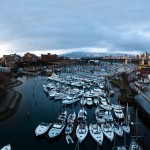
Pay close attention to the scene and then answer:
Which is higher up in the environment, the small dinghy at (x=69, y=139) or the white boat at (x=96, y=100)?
the white boat at (x=96, y=100)

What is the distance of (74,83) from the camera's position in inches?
1335

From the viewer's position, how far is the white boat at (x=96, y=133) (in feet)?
41.9

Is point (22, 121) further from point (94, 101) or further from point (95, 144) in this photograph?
point (94, 101)

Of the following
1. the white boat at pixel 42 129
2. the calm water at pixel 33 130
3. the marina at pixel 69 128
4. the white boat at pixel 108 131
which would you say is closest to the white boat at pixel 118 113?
the marina at pixel 69 128

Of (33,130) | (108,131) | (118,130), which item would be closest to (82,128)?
(108,131)

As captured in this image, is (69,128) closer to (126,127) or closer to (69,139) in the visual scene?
(69,139)

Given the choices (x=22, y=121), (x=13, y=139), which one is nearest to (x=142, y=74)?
(x=22, y=121)

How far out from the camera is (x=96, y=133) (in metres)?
13.4

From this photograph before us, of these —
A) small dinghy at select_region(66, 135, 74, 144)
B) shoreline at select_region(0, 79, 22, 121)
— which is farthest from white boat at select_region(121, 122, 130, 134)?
shoreline at select_region(0, 79, 22, 121)

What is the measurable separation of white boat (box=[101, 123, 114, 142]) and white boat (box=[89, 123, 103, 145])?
0.78ft

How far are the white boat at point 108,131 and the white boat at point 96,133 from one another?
24 centimetres

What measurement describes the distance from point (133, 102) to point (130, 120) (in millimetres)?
5047

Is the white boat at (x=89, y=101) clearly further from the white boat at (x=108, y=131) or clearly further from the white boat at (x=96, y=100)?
the white boat at (x=108, y=131)

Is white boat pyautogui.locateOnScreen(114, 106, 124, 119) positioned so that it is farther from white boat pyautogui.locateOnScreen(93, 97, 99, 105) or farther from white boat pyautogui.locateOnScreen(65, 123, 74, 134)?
white boat pyautogui.locateOnScreen(65, 123, 74, 134)
